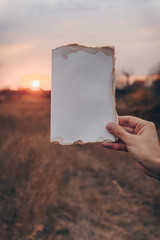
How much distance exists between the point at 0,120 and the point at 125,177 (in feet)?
A: 10.8

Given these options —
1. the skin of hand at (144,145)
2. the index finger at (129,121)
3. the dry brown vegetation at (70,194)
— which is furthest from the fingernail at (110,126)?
the dry brown vegetation at (70,194)

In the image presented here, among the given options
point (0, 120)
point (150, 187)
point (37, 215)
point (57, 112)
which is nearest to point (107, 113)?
point (57, 112)

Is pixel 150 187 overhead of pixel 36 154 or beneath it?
beneath

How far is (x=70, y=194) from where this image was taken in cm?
330

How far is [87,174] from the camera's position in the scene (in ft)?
12.8

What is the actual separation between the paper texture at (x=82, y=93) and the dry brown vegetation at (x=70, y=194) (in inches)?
64.8

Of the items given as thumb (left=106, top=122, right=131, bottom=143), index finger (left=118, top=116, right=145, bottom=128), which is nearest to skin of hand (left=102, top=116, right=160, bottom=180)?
thumb (left=106, top=122, right=131, bottom=143)

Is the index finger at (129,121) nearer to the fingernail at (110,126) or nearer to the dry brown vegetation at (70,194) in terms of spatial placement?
the fingernail at (110,126)

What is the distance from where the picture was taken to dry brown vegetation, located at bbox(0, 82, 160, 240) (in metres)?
2.68

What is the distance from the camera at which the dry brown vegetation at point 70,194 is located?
2.68 m

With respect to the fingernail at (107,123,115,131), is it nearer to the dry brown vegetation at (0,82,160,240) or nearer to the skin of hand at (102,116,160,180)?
the skin of hand at (102,116,160,180)

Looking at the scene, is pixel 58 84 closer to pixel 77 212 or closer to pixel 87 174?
pixel 77 212

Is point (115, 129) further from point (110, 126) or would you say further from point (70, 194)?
point (70, 194)

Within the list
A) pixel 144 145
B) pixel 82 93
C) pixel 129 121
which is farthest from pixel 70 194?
pixel 82 93
